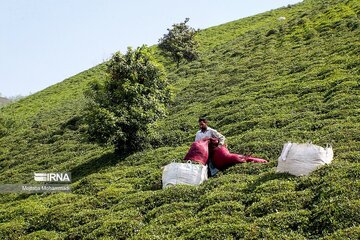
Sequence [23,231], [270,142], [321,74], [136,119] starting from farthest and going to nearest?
[321,74]
[136,119]
[270,142]
[23,231]

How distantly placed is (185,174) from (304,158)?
424cm

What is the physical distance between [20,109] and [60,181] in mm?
39073

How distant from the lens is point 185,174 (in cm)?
1628

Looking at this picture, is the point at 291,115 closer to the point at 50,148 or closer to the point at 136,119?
the point at 136,119

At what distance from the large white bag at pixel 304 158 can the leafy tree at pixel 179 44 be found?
44095 millimetres

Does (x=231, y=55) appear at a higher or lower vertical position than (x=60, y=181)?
higher

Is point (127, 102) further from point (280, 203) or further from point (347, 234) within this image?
point (347, 234)

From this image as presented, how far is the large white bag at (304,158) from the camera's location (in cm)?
1443

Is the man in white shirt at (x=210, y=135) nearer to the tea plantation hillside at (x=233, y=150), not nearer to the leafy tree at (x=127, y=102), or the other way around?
the tea plantation hillside at (x=233, y=150)

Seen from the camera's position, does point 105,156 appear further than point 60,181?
Yes

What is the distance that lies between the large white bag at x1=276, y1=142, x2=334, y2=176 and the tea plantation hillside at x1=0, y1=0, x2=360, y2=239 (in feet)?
1.33

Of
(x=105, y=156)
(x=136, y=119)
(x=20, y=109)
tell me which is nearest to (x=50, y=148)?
(x=105, y=156)

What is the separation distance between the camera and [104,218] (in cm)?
1534

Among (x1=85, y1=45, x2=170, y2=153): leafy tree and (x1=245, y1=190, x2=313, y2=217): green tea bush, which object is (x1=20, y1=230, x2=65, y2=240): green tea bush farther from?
(x1=85, y1=45, x2=170, y2=153): leafy tree
